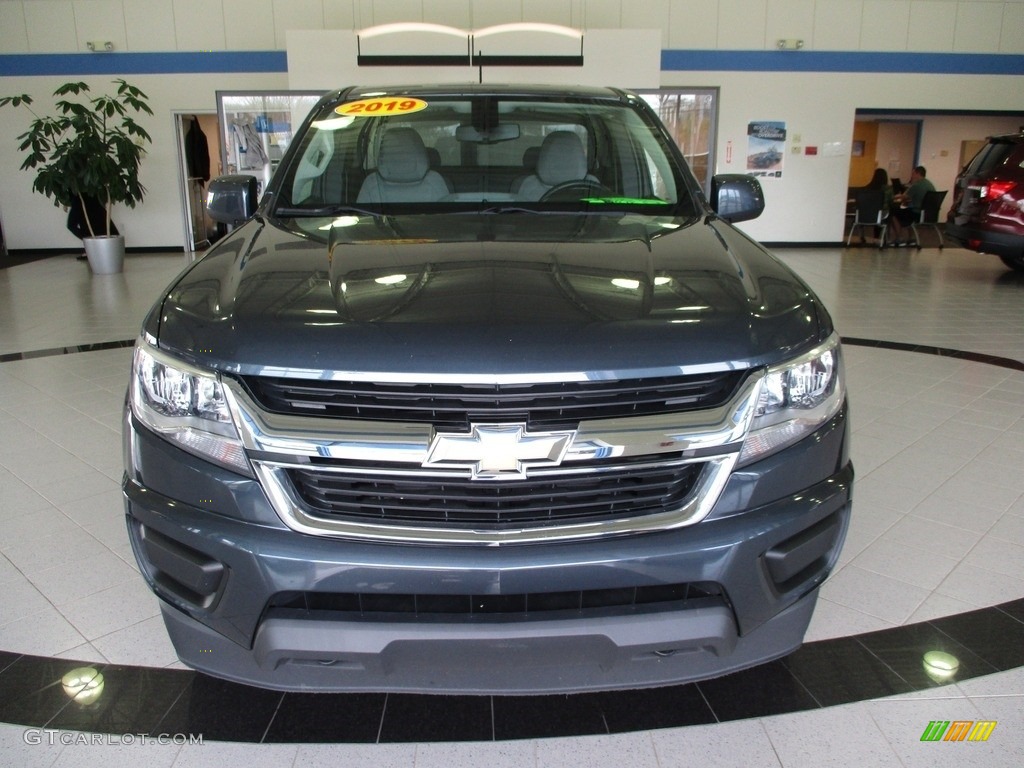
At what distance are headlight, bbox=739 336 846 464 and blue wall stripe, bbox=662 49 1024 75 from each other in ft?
35.0

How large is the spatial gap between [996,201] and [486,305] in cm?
862

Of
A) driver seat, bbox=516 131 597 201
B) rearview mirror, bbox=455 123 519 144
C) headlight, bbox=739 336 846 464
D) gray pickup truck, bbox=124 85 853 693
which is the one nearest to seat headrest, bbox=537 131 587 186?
driver seat, bbox=516 131 597 201

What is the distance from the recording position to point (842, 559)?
2574mm

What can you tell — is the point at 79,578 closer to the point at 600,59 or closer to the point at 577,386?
the point at 577,386

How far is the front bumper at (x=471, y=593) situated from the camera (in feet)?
4.51

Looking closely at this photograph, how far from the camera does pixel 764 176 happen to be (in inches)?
469

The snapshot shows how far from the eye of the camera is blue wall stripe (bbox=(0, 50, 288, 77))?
1093 centimetres

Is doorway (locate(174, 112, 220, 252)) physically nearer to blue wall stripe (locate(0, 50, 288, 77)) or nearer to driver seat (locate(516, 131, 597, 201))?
blue wall stripe (locate(0, 50, 288, 77))

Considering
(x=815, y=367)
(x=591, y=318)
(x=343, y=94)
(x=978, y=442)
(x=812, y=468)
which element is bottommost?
(x=978, y=442)

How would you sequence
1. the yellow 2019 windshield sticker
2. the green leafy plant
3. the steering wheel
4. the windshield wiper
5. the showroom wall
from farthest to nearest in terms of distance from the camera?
the showroom wall < the green leafy plant < the yellow 2019 windshield sticker < the steering wheel < the windshield wiper

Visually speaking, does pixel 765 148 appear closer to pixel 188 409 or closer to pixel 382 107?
pixel 382 107

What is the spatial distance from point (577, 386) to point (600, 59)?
8947 mm

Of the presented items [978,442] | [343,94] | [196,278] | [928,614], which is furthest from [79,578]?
[978,442]

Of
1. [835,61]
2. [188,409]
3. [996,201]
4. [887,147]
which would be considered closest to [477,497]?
[188,409]
